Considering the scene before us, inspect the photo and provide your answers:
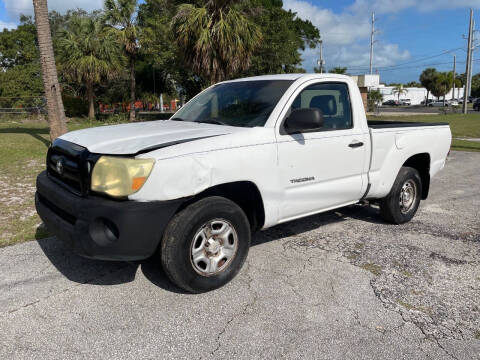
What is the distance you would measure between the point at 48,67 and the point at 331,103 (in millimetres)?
8011

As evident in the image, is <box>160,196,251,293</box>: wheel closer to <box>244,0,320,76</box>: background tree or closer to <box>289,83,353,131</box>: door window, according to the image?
<box>289,83,353,131</box>: door window

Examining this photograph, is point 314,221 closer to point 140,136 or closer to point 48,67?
point 140,136

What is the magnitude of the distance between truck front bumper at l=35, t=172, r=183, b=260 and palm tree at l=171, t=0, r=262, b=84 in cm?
1151

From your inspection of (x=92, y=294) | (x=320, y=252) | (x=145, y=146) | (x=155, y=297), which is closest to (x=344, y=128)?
(x=320, y=252)

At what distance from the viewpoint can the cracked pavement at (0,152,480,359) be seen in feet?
8.68

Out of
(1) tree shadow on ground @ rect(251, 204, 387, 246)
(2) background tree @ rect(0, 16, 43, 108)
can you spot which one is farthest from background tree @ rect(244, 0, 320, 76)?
(1) tree shadow on ground @ rect(251, 204, 387, 246)

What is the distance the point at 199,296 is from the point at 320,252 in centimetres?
151

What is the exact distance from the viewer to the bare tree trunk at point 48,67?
9.52 metres

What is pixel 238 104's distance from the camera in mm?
4062

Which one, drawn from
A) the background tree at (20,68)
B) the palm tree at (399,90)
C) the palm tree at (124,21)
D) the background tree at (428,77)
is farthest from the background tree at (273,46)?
the palm tree at (399,90)

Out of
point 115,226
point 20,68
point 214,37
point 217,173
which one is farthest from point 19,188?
point 20,68

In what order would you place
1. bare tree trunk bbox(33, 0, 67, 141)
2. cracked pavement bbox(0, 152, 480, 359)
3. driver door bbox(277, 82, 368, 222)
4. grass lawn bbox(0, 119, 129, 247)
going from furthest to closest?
bare tree trunk bbox(33, 0, 67, 141) → grass lawn bbox(0, 119, 129, 247) → driver door bbox(277, 82, 368, 222) → cracked pavement bbox(0, 152, 480, 359)

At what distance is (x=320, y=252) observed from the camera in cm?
423

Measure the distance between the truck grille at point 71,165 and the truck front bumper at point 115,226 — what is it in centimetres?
14
